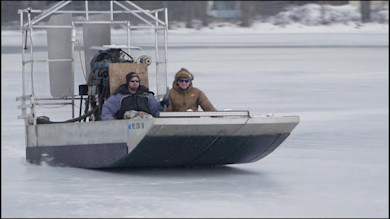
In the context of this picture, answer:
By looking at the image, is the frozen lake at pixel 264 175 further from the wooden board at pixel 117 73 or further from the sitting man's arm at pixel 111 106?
the wooden board at pixel 117 73

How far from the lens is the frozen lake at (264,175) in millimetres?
8188

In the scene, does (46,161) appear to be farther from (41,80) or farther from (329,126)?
(329,126)

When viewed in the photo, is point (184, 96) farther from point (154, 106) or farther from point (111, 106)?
point (111, 106)

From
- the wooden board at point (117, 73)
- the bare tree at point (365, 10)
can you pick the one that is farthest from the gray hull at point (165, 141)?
the bare tree at point (365, 10)

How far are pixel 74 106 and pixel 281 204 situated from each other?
3717 millimetres

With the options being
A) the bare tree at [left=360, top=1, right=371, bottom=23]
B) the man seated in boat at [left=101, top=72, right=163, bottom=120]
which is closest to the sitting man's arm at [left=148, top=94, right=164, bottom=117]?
the man seated in boat at [left=101, top=72, right=163, bottom=120]

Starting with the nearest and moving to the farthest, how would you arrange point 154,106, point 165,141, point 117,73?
point 165,141 < point 154,106 < point 117,73

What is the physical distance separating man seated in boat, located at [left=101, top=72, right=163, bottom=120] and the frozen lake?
517 millimetres

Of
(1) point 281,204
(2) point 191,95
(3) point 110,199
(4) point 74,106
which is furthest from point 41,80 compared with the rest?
(1) point 281,204

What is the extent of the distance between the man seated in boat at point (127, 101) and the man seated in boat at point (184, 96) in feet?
0.73

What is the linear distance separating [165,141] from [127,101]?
0.66 metres

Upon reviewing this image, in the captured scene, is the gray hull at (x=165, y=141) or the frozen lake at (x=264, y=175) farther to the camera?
the gray hull at (x=165, y=141)

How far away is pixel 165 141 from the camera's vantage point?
949cm

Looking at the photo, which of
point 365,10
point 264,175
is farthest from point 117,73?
point 365,10
